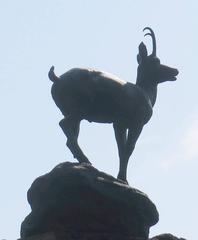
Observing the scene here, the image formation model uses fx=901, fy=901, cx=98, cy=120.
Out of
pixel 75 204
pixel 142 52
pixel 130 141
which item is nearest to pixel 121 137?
pixel 130 141

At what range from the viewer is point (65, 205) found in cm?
1287

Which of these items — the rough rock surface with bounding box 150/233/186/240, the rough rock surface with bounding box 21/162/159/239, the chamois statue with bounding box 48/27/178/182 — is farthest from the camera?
the chamois statue with bounding box 48/27/178/182

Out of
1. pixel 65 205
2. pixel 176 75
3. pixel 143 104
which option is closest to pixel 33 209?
pixel 65 205

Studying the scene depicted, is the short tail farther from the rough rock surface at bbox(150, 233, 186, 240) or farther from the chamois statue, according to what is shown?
the rough rock surface at bbox(150, 233, 186, 240)

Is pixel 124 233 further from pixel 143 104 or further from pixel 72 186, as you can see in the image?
pixel 143 104

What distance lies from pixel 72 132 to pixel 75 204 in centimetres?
130

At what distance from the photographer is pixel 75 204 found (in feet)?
42.2

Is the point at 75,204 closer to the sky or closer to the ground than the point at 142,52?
closer to the ground

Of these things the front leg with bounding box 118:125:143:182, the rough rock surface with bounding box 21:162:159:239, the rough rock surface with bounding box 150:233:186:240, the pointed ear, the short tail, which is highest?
the pointed ear

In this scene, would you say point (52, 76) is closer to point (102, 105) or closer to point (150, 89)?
point (102, 105)

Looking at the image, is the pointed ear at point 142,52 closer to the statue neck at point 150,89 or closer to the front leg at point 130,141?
the statue neck at point 150,89

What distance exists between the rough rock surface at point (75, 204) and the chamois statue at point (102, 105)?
0.70 metres

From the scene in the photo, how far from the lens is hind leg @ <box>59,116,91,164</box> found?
13.7 meters

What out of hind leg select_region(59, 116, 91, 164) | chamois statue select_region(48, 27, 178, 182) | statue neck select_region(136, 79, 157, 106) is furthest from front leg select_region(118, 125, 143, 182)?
hind leg select_region(59, 116, 91, 164)
